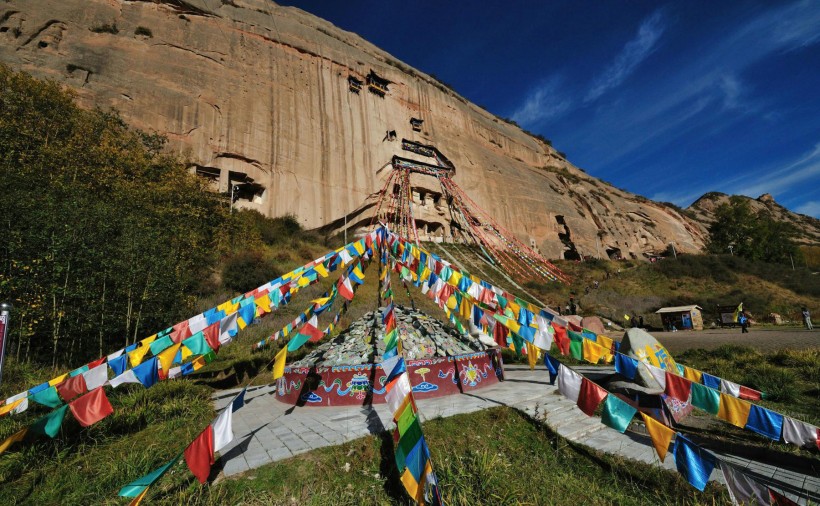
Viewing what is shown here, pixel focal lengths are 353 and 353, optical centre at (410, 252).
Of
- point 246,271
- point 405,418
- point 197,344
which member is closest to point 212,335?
point 197,344

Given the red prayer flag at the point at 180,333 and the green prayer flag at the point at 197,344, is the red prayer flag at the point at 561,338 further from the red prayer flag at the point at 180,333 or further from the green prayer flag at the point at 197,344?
the red prayer flag at the point at 180,333

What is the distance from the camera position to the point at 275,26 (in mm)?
30375

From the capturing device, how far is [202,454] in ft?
11.4

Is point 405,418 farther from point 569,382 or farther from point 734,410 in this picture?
point 734,410

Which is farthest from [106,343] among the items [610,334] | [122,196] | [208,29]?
[208,29]

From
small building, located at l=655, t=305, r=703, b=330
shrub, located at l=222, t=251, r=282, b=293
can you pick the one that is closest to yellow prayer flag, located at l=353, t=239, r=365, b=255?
shrub, located at l=222, t=251, r=282, b=293

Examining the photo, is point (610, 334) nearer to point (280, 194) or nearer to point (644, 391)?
point (644, 391)

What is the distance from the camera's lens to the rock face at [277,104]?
22.3 metres

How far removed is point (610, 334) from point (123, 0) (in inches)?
1542

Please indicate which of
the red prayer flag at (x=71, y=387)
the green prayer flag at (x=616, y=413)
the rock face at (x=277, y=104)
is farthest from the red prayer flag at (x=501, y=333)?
the rock face at (x=277, y=104)

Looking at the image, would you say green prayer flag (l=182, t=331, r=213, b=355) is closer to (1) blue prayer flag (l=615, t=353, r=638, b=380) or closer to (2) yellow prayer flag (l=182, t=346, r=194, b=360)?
(2) yellow prayer flag (l=182, t=346, r=194, b=360)

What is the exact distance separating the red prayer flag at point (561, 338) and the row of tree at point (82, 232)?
33.4 feet

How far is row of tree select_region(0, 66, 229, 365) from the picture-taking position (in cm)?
823

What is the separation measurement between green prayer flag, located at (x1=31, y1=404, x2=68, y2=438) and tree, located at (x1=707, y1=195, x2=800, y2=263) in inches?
2448
